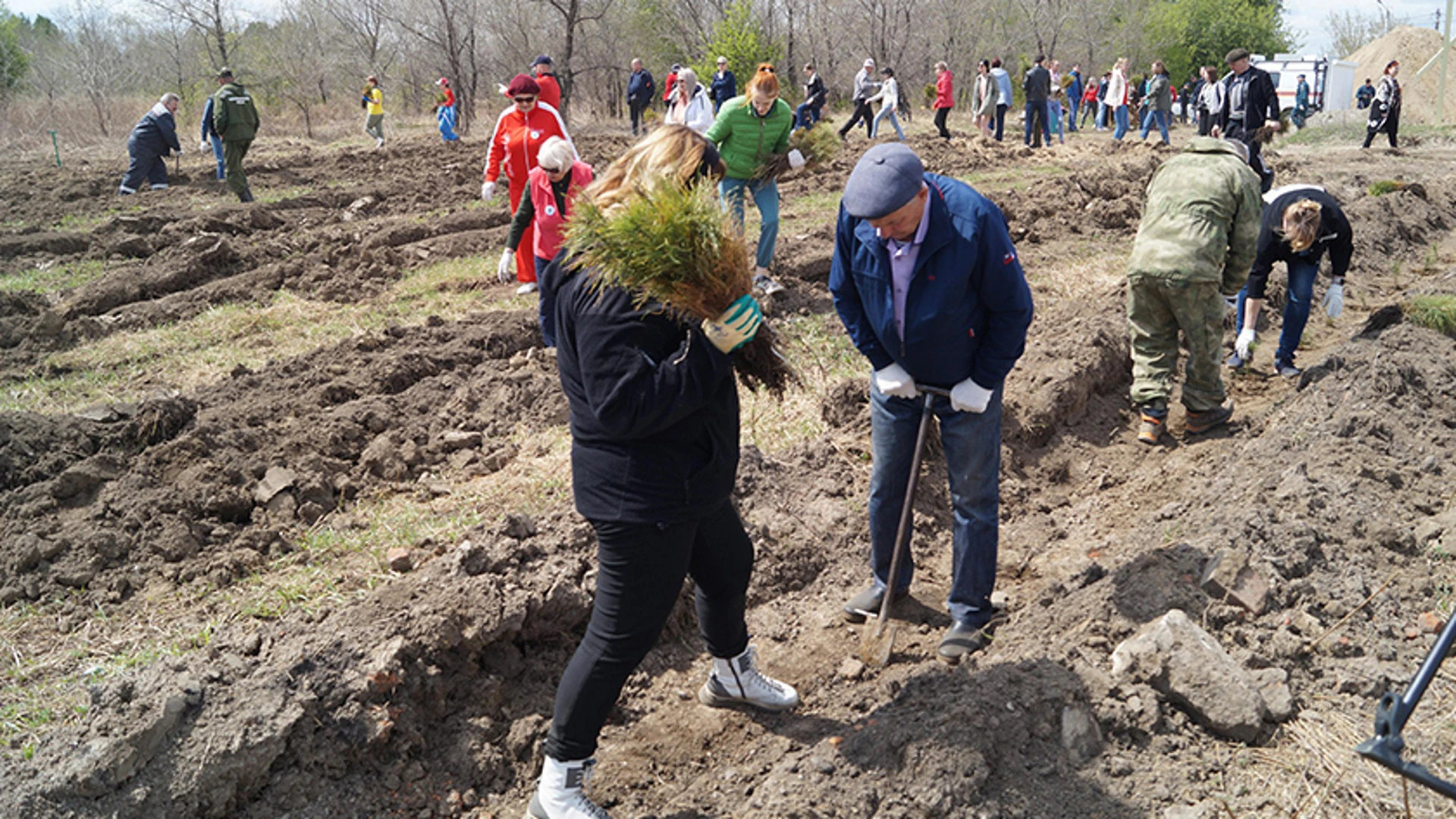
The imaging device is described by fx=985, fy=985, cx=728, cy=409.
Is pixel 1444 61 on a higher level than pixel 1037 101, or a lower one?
higher

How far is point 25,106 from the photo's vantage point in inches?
997

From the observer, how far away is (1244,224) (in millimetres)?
5531

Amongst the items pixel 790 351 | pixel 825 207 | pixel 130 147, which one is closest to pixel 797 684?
pixel 790 351

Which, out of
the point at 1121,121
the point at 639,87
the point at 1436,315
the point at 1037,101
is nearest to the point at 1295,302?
the point at 1436,315

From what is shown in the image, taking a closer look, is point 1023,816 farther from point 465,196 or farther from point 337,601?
point 465,196

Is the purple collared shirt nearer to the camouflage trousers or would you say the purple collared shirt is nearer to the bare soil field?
the bare soil field

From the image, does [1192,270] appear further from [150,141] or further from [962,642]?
[150,141]

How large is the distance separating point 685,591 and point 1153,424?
3.37m

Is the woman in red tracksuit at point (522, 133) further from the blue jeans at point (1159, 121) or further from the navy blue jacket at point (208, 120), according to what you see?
the blue jeans at point (1159, 121)

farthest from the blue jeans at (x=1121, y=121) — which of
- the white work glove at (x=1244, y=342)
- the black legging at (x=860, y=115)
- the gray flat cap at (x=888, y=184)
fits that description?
the gray flat cap at (x=888, y=184)

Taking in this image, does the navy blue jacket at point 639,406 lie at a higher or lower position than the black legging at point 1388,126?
lower

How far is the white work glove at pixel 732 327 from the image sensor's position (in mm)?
2625

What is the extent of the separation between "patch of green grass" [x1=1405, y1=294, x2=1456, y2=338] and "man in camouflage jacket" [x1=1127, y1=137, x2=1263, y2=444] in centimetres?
193

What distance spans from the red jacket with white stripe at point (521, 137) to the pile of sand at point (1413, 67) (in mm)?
31974
